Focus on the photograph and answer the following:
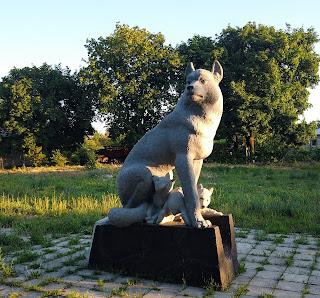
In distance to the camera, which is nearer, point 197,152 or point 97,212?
point 197,152

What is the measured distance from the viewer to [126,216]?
12.9 feet

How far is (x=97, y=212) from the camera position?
7.55 metres

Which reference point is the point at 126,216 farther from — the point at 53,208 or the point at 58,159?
the point at 58,159

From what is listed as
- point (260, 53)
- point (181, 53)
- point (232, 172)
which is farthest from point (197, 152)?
point (181, 53)

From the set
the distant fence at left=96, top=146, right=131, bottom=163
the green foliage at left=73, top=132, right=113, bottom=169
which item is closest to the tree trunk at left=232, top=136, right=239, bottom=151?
the distant fence at left=96, top=146, right=131, bottom=163

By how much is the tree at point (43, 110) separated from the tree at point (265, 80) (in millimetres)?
10186

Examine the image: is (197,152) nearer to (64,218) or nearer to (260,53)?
(64,218)

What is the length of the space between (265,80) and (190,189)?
20.7 m

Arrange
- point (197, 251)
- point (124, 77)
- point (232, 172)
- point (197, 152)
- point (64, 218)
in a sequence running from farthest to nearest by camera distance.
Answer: point (124, 77) → point (232, 172) → point (64, 218) → point (197, 152) → point (197, 251)

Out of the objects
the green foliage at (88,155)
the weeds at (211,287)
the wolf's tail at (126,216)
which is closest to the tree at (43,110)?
the green foliage at (88,155)

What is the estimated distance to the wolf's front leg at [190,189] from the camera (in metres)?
3.65

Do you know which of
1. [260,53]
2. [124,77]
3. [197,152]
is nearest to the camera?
[197,152]

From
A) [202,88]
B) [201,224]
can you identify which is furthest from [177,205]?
[202,88]

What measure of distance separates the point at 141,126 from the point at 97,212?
17400 mm
